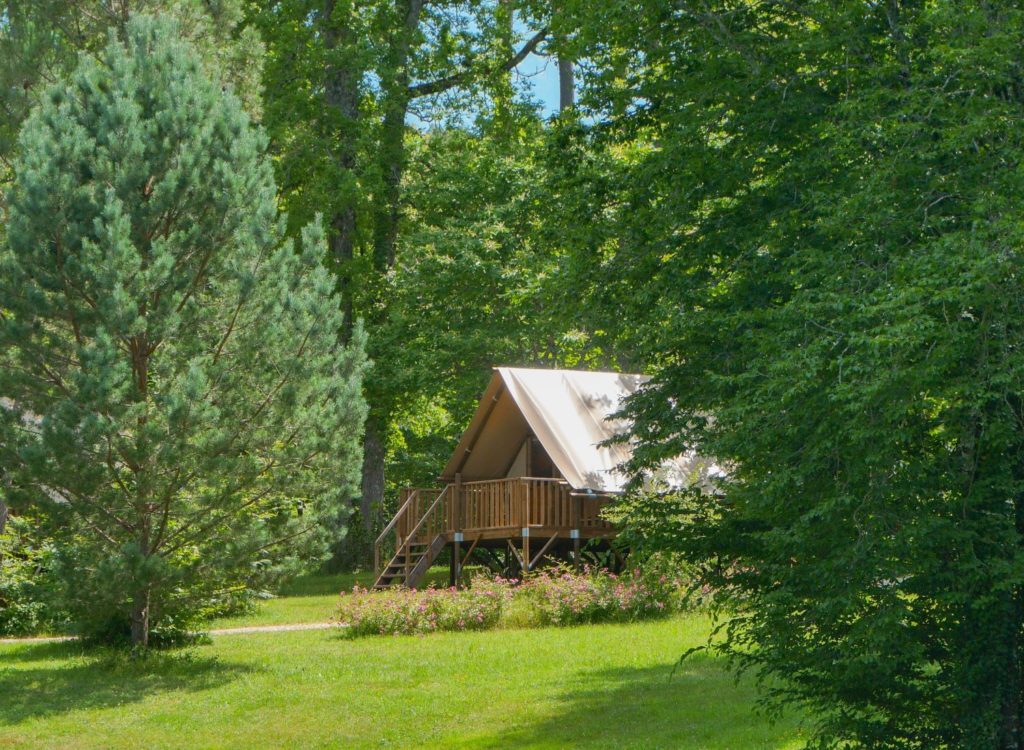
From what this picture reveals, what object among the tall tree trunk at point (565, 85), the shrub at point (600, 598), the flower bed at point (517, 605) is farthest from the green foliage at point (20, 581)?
the tall tree trunk at point (565, 85)

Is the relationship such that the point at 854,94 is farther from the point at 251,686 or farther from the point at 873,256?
the point at 251,686

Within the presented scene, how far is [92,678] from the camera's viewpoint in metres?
15.4

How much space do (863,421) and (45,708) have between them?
9.63m

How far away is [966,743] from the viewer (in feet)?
29.8

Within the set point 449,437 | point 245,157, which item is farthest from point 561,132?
point 449,437

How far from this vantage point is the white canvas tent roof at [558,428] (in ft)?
77.3

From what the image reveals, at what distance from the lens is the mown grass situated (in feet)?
39.0

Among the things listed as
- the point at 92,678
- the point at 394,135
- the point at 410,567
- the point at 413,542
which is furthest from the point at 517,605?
the point at 394,135

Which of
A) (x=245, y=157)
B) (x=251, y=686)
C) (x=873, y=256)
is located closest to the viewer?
(x=873, y=256)

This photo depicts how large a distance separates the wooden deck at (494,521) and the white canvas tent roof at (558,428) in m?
0.56

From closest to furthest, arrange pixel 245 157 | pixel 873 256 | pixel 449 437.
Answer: pixel 873 256, pixel 245 157, pixel 449 437

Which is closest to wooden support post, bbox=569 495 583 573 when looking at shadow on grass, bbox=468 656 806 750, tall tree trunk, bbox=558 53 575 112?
shadow on grass, bbox=468 656 806 750

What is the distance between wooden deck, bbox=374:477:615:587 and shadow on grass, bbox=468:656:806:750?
8.44 metres

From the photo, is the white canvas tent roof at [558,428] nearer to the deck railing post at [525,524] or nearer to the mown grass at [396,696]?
the deck railing post at [525,524]
